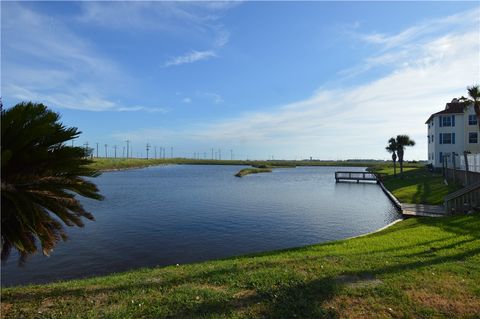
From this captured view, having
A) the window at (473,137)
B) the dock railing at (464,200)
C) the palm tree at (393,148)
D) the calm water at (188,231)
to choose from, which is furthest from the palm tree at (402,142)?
the dock railing at (464,200)

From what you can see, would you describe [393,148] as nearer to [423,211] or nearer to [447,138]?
[447,138]

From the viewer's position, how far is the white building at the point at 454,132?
4641 cm

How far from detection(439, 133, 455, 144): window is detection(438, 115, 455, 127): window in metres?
1.39

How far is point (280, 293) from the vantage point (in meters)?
6.35

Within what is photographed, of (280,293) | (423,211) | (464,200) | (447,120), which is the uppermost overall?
(447,120)

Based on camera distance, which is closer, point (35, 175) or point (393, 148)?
point (35, 175)

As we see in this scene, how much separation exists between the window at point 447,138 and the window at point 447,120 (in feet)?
4.57

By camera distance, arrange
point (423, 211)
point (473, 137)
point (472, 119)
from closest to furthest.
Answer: point (423, 211) < point (473, 137) < point (472, 119)

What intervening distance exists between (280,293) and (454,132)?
168 ft

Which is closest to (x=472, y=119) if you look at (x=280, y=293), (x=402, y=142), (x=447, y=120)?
(x=447, y=120)

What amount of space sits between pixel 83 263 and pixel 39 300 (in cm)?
949

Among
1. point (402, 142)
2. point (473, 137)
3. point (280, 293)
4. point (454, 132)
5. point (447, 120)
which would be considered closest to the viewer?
point (280, 293)

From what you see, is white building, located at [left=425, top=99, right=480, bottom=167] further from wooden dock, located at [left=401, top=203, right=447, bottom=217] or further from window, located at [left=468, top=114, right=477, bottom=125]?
wooden dock, located at [left=401, top=203, right=447, bottom=217]

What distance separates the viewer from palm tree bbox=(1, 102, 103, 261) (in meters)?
5.27
